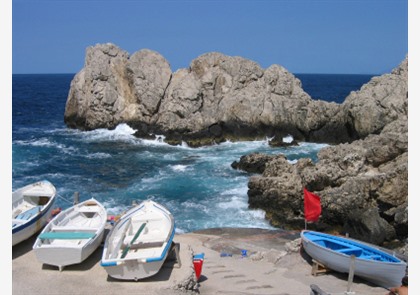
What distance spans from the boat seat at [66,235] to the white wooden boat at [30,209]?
1482 millimetres

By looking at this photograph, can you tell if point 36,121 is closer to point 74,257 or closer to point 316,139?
point 316,139

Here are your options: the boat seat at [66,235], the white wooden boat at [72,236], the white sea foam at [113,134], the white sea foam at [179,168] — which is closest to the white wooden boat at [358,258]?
the white wooden boat at [72,236]

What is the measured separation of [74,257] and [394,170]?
20.0 metres

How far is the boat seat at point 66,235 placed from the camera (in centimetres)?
1673

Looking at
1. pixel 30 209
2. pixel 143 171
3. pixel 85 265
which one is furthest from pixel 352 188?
pixel 143 171

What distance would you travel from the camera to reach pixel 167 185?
3750 centimetres

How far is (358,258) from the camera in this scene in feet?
55.9

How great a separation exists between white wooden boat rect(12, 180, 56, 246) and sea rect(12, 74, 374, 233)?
1.73 m

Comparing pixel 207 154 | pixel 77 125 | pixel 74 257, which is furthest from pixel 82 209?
pixel 77 125

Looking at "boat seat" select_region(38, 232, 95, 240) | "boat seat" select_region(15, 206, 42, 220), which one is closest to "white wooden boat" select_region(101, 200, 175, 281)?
"boat seat" select_region(38, 232, 95, 240)

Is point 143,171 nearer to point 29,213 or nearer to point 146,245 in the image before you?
point 29,213

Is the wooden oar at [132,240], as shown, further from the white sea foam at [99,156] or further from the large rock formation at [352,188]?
the white sea foam at [99,156]

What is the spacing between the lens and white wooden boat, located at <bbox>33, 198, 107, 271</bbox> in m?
15.8

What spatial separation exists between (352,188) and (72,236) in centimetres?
1735
